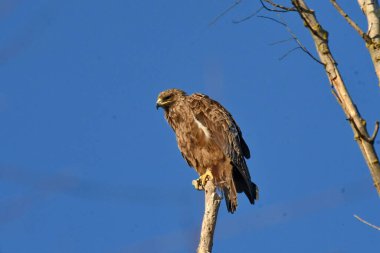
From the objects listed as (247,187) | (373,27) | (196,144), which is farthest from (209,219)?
(196,144)

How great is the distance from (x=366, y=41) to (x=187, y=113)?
4.19 meters

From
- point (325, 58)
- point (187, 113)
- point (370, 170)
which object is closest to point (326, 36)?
point (325, 58)

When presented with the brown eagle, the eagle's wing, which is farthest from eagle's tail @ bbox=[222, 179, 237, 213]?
the eagle's wing

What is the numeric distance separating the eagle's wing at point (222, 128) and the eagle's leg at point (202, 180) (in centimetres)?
32

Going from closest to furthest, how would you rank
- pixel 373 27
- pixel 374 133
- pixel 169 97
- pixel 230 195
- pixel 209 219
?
1. pixel 374 133
2. pixel 373 27
3. pixel 209 219
4. pixel 230 195
5. pixel 169 97

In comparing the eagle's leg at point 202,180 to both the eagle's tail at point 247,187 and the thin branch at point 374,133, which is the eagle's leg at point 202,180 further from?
the thin branch at point 374,133

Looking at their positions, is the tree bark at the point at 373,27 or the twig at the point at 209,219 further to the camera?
the twig at the point at 209,219

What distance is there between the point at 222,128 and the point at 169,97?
0.81 meters

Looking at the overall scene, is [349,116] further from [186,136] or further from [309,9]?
[186,136]

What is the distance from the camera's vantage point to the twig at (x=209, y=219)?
16.1ft

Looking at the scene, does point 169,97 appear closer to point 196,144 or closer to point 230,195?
point 196,144

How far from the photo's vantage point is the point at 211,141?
26.3ft

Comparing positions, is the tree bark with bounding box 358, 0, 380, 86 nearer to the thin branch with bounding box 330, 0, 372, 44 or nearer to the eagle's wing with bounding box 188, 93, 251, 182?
the thin branch with bounding box 330, 0, 372, 44

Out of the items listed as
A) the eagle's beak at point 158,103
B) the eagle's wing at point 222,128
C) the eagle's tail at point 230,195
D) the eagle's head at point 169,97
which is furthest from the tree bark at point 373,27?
the eagle's beak at point 158,103
